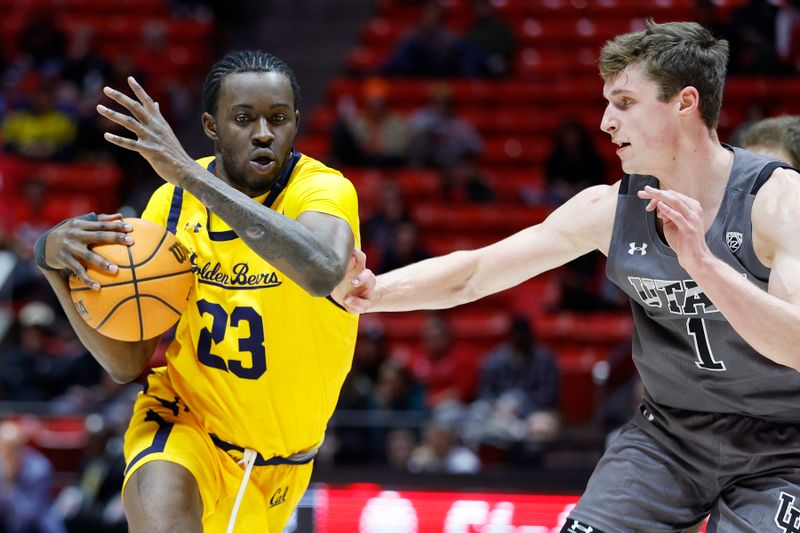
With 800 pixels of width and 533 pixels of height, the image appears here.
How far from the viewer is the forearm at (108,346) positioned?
431 centimetres

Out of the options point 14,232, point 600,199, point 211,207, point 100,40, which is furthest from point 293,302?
point 100,40

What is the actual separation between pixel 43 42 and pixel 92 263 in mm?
11550

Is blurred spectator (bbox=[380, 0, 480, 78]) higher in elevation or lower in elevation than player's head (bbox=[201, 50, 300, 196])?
higher

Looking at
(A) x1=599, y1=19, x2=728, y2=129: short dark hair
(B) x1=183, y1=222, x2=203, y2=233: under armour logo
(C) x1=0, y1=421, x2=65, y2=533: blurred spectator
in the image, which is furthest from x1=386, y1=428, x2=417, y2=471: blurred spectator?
(A) x1=599, y1=19, x2=728, y2=129: short dark hair

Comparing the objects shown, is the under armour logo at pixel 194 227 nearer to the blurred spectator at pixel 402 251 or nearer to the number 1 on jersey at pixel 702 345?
the number 1 on jersey at pixel 702 345

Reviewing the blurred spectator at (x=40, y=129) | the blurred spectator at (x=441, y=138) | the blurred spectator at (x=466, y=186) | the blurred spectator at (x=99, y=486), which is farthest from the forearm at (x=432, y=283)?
the blurred spectator at (x=40, y=129)

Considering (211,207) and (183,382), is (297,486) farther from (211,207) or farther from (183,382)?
(211,207)

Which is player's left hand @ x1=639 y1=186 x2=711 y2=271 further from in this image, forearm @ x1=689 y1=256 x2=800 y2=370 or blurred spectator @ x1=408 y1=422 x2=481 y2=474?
blurred spectator @ x1=408 y1=422 x2=481 y2=474

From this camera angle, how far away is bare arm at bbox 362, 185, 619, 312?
4.36m

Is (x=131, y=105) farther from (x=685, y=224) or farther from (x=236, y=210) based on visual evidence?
(x=685, y=224)

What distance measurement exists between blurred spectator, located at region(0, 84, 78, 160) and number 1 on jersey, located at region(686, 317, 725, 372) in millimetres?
10668

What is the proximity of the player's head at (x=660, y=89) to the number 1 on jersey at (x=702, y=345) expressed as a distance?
56cm

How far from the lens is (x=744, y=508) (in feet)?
13.0

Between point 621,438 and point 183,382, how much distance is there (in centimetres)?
162
